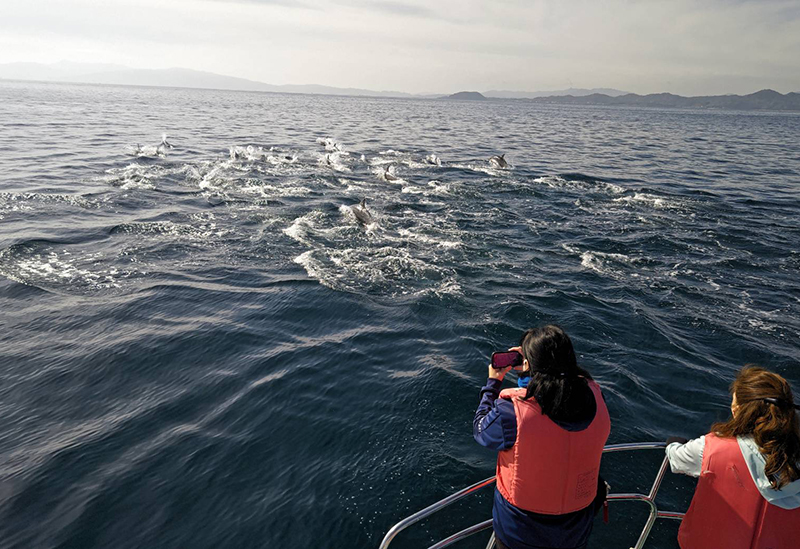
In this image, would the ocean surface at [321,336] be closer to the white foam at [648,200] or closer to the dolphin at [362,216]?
the white foam at [648,200]

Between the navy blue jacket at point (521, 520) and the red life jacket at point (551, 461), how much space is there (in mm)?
81

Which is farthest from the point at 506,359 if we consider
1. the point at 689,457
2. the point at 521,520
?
the point at 689,457

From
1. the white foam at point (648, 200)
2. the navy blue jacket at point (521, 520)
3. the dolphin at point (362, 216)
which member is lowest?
the dolphin at point (362, 216)

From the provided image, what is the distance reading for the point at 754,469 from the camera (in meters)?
3.35

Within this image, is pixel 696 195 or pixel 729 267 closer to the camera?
pixel 729 267

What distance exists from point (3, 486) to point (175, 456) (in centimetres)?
221

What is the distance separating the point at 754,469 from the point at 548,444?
152 centimetres

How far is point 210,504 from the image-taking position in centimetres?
618

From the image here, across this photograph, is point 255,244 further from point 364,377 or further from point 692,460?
point 692,460

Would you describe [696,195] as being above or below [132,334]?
above

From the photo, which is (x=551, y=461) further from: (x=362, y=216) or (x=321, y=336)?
(x=362, y=216)

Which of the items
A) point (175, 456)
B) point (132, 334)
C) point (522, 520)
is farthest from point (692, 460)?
point (132, 334)

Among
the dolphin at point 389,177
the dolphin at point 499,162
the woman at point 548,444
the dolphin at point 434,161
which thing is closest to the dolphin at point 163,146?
the dolphin at point 389,177

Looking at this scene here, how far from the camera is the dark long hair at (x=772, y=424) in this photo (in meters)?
3.23
